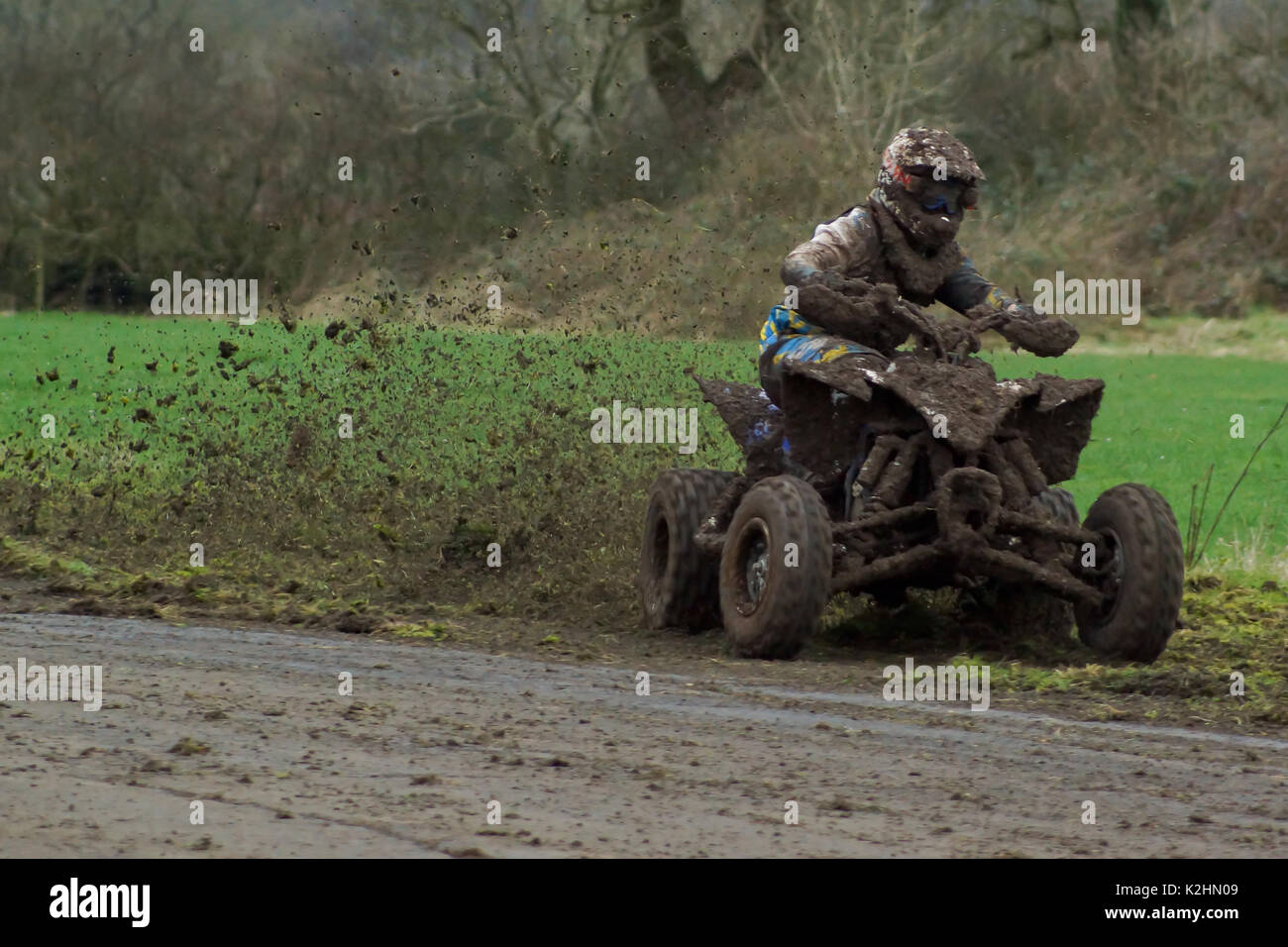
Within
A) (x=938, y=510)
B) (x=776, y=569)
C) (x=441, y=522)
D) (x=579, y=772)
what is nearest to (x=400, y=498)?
(x=441, y=522)

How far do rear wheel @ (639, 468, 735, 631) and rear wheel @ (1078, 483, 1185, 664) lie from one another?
2.20 metres

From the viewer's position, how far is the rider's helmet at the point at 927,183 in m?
10.6

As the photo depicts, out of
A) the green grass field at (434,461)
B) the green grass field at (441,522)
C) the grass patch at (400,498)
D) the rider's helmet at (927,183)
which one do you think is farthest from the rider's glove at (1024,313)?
the green grass field at (434,461)

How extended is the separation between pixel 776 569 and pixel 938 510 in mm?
825

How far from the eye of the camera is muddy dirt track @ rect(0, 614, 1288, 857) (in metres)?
5.82

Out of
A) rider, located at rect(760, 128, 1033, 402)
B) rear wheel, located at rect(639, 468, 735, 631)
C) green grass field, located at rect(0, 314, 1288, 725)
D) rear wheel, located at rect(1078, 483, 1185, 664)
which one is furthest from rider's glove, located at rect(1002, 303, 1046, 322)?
rear wheel, located at rect(639, 468, 735, 631)

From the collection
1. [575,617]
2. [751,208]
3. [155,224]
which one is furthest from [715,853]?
[155,224]

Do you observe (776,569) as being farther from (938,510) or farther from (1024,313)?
(1024,313)

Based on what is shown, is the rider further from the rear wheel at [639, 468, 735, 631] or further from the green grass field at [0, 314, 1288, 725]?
the green grass field at [0, 314, 1288, 725]

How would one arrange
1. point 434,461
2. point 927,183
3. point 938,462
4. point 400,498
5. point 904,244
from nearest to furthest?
point 938,462 → point 927,183 → point 904,244 → point 400,498 → point 434,461

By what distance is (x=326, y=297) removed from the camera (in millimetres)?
26172

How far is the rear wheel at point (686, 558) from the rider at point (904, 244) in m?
0.81

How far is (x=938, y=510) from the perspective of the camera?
952cm

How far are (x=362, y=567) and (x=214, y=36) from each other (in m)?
29.3
